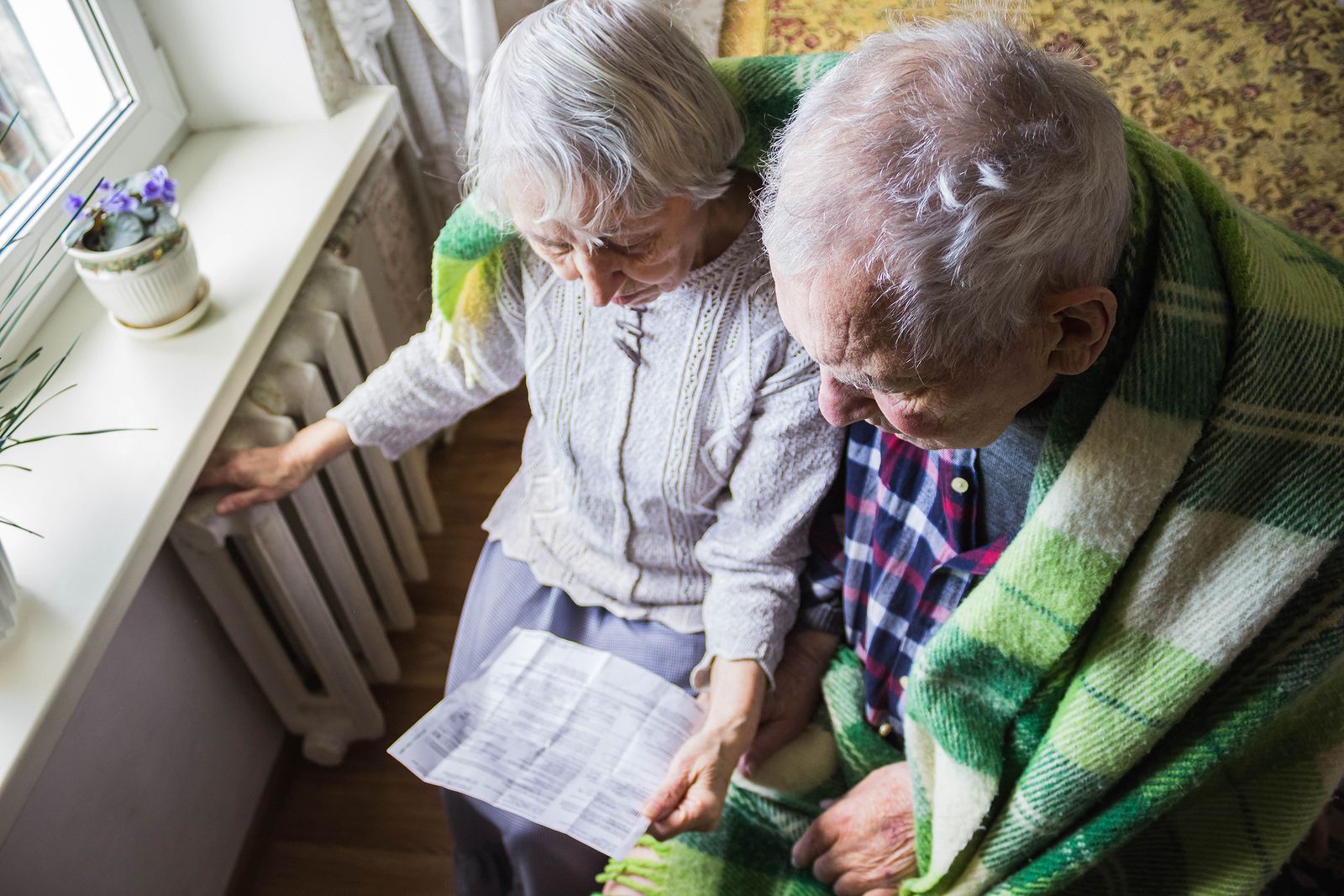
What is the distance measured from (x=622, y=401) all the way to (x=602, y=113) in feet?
1.12

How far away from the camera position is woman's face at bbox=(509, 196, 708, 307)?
0.89 metres

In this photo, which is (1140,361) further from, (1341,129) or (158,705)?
(158,705)

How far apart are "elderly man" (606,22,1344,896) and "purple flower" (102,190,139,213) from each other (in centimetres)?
72

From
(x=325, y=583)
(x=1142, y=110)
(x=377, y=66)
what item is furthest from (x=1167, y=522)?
(x=377, y=66)

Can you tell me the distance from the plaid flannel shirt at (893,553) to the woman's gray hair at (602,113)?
34cm

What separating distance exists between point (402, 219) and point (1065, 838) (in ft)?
4.83

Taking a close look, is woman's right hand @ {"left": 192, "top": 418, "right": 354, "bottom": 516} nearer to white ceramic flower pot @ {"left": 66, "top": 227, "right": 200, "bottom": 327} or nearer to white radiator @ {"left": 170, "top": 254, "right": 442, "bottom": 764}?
white radiator @ {"left": 170, "top": 254, "right": 442, "bottom": 764}

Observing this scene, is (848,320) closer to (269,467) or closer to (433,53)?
(269,467)

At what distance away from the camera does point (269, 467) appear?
45.1 inches

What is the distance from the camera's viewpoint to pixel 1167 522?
0.76 metres

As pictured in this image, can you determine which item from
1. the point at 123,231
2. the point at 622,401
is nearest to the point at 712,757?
the point at 622,401

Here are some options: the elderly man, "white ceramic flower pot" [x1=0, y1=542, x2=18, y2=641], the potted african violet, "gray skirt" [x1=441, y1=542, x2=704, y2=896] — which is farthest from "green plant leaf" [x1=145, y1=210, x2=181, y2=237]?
the elderly man

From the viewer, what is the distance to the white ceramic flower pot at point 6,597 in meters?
0.85

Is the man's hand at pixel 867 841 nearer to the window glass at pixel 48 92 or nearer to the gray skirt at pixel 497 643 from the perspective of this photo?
the gray skirt at pixel 497 643
